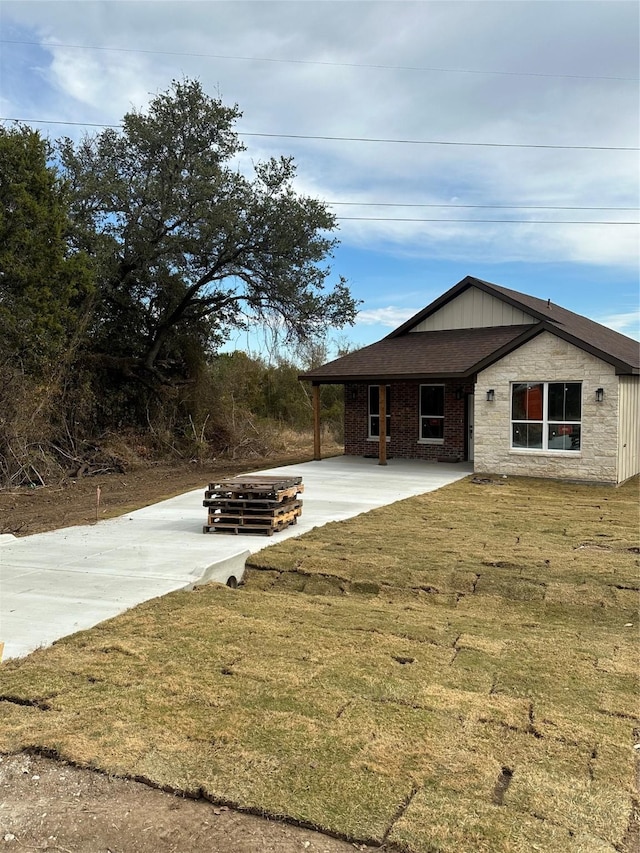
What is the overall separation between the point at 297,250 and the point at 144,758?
60.1 feet

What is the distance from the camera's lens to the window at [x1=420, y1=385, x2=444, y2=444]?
17.7 meters

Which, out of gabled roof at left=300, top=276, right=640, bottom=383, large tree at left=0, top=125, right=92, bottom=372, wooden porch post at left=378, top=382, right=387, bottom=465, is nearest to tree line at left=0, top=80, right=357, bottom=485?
large tree at left=0, top=125, right=92, bottom=372

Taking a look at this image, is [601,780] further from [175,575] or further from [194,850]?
[175,575]

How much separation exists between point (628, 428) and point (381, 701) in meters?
12.2

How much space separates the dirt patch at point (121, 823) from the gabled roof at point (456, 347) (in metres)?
12.2

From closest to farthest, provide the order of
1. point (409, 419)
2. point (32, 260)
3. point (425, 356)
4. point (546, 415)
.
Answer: point (546, 415)
point (32, 260)
point (425, 356)
point (409, 419)

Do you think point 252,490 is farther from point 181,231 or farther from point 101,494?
point 181,231

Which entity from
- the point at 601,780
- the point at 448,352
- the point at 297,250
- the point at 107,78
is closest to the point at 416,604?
the point at 601,780

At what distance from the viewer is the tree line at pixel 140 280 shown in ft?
50.2

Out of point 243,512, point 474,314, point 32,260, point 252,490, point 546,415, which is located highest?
point 32,260

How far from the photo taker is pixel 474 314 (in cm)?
1845

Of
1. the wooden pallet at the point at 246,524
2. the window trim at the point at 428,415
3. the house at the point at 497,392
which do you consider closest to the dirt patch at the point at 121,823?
the wooden pallet at the point at 246,524

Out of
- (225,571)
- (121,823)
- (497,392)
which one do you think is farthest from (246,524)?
(497,392)

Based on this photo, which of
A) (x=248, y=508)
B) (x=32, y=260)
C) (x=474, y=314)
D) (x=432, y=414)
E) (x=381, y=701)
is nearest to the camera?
(x=381, y=701)
